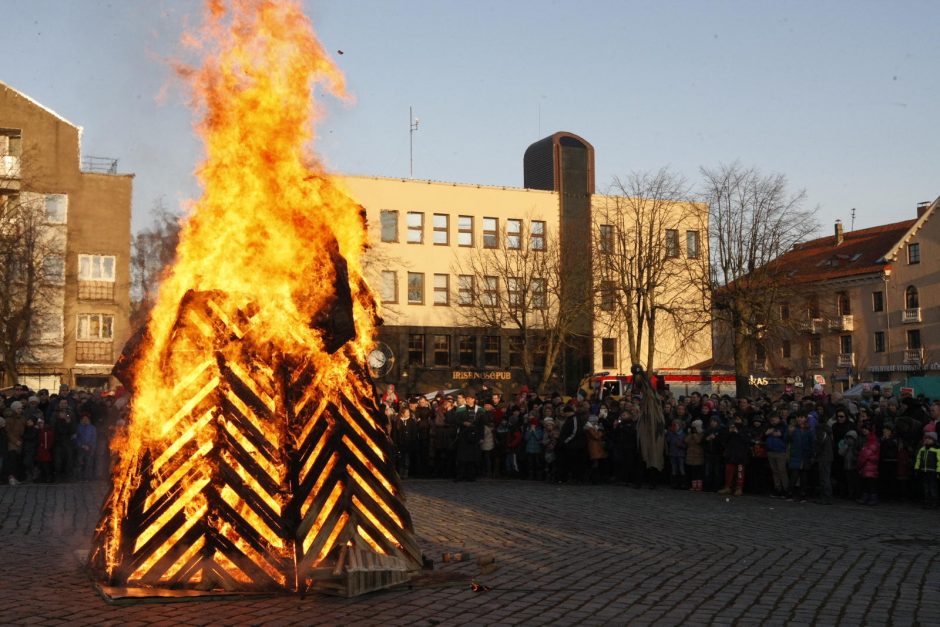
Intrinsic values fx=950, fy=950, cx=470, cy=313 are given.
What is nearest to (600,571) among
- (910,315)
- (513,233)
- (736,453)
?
(736,453)

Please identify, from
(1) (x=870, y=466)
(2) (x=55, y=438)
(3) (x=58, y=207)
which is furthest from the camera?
(3) (x=58, y=207)

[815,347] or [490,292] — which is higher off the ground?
[490,292]

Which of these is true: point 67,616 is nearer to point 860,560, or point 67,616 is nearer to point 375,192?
point 860,560

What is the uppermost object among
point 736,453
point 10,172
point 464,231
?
point 10,172

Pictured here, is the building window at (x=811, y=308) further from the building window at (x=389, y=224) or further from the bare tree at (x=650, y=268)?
the building window at (x=389, y=224)

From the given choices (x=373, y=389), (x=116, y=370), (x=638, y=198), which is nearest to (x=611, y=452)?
(x=373, y=389)

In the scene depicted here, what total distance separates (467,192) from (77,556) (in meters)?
43.8

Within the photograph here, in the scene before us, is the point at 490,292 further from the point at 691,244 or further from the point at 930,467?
the point at 930,467

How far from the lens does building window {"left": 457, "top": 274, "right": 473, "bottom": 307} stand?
160 ft

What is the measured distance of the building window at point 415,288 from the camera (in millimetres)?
50969

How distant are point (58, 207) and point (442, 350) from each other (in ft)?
66.7

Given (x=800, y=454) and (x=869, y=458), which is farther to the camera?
(x=800, y=454)

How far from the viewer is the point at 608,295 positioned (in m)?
44.5

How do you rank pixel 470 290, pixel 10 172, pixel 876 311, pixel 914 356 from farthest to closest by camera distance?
→ 1. pixel 876 311
2. pixel 914 356
3. pixel 470 290
4. pixel 10 172
